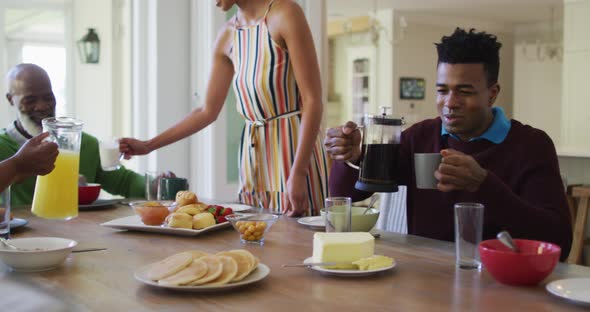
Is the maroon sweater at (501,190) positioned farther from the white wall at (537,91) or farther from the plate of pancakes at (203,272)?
the white wall at (537,91)

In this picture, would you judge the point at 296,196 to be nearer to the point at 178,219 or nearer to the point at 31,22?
the point at 178,219

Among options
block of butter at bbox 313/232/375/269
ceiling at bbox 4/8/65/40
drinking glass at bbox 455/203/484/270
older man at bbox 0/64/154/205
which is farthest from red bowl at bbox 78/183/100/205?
ceiling at bbox 4/8/65/40

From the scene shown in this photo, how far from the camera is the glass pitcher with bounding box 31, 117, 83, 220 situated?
5.37ft

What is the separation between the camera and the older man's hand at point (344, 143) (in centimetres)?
176

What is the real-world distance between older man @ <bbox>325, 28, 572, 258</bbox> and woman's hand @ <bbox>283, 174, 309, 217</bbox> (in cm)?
18

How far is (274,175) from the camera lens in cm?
230

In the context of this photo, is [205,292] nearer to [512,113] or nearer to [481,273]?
[481,273]

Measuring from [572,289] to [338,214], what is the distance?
569 millimetres

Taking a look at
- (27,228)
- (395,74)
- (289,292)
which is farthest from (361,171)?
(395,74)

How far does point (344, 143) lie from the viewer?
1769 millimetres

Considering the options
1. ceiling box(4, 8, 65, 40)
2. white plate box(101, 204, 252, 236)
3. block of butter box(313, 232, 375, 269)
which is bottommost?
white plate box(101, 204, 252, 236)


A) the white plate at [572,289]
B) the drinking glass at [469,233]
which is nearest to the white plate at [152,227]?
the drinking glass at [469,233]

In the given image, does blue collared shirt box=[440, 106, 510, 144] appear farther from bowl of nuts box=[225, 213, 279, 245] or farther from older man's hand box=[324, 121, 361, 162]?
bowl of nuts box=[225, 213, 279, 245]

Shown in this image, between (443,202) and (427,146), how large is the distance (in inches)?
8.9
